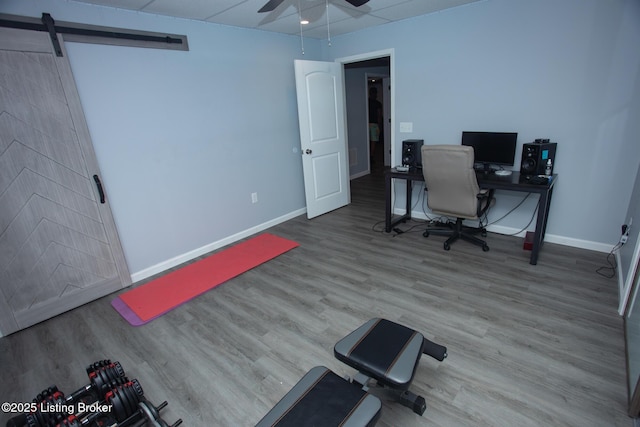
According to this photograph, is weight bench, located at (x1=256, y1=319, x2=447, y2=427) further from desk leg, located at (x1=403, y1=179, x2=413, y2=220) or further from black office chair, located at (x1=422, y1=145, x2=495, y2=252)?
desk leg, located at (x1=403, y1=179, x2=413, y2=220)

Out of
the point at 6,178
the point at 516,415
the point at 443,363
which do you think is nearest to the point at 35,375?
the point at 6,178

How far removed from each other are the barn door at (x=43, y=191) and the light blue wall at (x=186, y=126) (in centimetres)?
14

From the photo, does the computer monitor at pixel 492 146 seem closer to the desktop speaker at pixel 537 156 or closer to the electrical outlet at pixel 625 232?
the desktop speaker at pixel 537 156

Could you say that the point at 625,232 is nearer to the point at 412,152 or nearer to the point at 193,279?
the point at 412,152

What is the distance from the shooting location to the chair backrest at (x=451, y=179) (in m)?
2.81

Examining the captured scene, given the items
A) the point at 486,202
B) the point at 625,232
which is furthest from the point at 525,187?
the point at 625,232

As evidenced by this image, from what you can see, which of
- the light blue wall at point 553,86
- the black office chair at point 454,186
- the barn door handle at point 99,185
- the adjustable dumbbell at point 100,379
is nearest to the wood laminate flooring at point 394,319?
the adjustable dumbbell at point 100,379

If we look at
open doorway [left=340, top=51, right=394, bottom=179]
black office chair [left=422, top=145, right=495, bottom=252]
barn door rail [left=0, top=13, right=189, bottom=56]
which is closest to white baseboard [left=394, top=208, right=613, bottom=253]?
black office chair [left=422, top=145, right=495, bottom=252]

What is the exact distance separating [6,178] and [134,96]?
1140 millimetres

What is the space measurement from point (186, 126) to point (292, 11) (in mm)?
1535

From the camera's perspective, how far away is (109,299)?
281 cm

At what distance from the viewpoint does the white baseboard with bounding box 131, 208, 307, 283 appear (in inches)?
123

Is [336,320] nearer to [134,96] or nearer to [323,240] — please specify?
[323,240]

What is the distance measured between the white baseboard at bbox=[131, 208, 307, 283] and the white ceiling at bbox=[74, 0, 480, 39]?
2312mm
